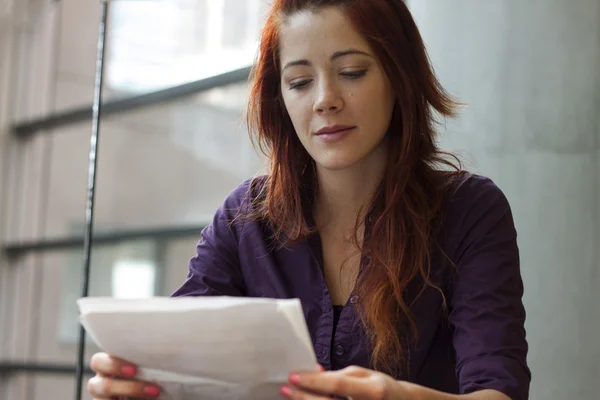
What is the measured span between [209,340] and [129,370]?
170 millimetres

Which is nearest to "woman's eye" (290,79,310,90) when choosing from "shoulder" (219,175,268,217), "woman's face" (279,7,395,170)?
"woman's face" (279,7,395,170)

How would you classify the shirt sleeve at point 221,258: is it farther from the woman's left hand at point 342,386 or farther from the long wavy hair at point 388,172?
the woman's left hand at point 342,386

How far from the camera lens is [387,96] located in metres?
1.29

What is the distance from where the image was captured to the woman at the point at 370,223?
1166 mm

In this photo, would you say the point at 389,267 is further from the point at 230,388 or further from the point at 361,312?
the point at 230,388

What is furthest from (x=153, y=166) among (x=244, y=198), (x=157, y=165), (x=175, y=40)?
(x=244, y=198)

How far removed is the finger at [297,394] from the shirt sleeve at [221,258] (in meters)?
0.51

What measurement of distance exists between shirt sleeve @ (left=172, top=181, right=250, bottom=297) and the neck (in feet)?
0.50

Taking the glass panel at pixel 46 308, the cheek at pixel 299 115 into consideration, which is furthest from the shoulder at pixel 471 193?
the glass panel at pixel 46 308

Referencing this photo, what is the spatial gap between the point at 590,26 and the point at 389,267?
2.34 feet

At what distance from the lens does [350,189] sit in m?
1.36

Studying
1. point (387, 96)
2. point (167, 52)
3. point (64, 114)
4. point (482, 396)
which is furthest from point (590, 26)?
point (64, 114)

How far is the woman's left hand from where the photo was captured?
0.81 meters

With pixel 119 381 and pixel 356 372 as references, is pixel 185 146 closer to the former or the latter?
pixel 119 381
